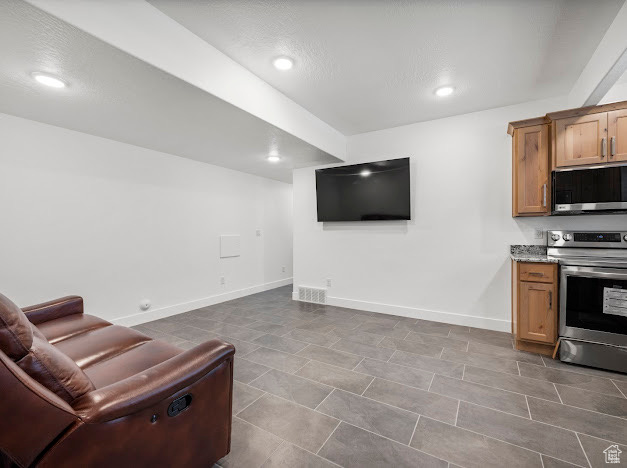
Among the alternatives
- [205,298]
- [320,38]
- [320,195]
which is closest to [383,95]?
[320,38]

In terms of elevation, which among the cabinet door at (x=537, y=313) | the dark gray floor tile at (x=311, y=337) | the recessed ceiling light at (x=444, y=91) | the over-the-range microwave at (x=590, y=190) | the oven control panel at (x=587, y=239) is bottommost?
the dark gray floor tile at (x=311, y=337)

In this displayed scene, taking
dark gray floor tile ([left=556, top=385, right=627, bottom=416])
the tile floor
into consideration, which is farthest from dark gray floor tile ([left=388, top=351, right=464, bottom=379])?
dark gray floor tile ([left=556, top=385, right=627, bottom=416])

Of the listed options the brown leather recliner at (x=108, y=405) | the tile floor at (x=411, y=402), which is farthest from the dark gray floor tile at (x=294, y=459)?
the brown leather recliner at (x=108, y=405)

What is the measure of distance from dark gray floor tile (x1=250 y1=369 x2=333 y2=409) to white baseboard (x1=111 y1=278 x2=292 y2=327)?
2.30 m

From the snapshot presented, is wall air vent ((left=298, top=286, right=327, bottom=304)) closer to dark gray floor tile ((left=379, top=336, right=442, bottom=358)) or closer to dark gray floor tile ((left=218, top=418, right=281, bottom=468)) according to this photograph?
dark gray floor tile ((left=379, top=336, right=442, bottom=358))

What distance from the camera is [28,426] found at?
2.70 ft

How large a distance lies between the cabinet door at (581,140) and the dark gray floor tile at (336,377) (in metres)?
2.75

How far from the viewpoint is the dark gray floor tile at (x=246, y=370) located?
7.53 ft

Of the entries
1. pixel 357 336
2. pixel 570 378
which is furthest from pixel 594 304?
pixel 357 336

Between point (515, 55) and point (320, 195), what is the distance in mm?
2827

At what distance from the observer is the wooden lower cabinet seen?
2.61m

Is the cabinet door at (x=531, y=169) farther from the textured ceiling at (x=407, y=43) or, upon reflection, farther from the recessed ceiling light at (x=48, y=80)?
the recessed ceiling light at (x=48, y=80)

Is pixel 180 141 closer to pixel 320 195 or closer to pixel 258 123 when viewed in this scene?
pixel 258 123

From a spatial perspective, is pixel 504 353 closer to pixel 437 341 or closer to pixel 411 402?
pixel 437 341
